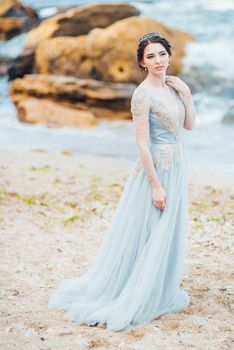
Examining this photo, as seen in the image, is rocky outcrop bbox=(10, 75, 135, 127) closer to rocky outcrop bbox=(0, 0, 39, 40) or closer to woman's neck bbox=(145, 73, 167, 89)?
rocky outcrop bbox=(0, 0, 39, 40)

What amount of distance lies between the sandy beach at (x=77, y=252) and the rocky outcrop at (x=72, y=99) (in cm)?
491

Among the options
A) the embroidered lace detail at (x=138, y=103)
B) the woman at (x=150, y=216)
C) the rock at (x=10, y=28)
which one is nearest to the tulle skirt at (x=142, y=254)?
the woman at (x=150, y=216)

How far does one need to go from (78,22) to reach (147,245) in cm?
1725

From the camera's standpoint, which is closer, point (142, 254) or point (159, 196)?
point (159, 196)

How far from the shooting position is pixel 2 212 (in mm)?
7211

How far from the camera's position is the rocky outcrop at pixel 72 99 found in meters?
15.8

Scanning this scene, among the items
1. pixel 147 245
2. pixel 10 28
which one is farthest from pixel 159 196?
pixel 10 28

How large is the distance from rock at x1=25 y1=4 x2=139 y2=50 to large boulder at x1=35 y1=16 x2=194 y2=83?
2.73ft

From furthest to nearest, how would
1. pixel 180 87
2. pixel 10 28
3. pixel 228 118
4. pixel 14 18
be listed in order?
pixel 14 18
pixel 10 28
pixel 228 118
pixel 180 87

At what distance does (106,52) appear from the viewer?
57.6ft

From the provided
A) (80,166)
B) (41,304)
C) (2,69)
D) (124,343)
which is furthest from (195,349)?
(2,69)

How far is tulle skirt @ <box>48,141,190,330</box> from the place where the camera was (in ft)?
12.9

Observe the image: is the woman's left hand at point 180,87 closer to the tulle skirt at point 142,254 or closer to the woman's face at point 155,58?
the woman's face at point 155,58

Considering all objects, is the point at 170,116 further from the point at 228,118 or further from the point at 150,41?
the point at 228,118
